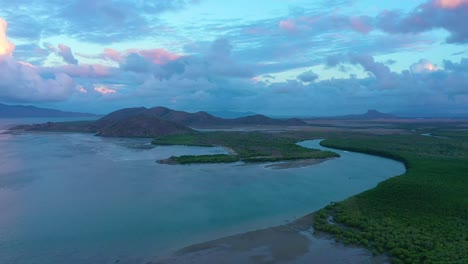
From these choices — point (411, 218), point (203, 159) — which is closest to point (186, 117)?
point (203, 159)

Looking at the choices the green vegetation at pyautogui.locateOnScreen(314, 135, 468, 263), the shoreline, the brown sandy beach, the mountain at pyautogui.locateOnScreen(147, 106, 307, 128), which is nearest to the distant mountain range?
the mountain at pyautogui.locateOnScreen(147, 106, 307, 128)

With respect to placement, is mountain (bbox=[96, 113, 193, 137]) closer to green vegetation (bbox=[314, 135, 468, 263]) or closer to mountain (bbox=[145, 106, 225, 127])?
mountain (bbox=[145, 106, 225, 127])

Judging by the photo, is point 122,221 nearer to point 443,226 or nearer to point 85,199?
point 85,199

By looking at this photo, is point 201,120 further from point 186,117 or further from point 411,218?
point 411,218

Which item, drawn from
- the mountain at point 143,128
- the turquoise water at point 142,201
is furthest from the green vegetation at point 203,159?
the mountain at point 143,128

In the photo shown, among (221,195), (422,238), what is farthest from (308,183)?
(422,238)

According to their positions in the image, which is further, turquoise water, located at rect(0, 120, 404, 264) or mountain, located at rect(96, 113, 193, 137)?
mountain, located at rect(96, 113, 193, 137)
